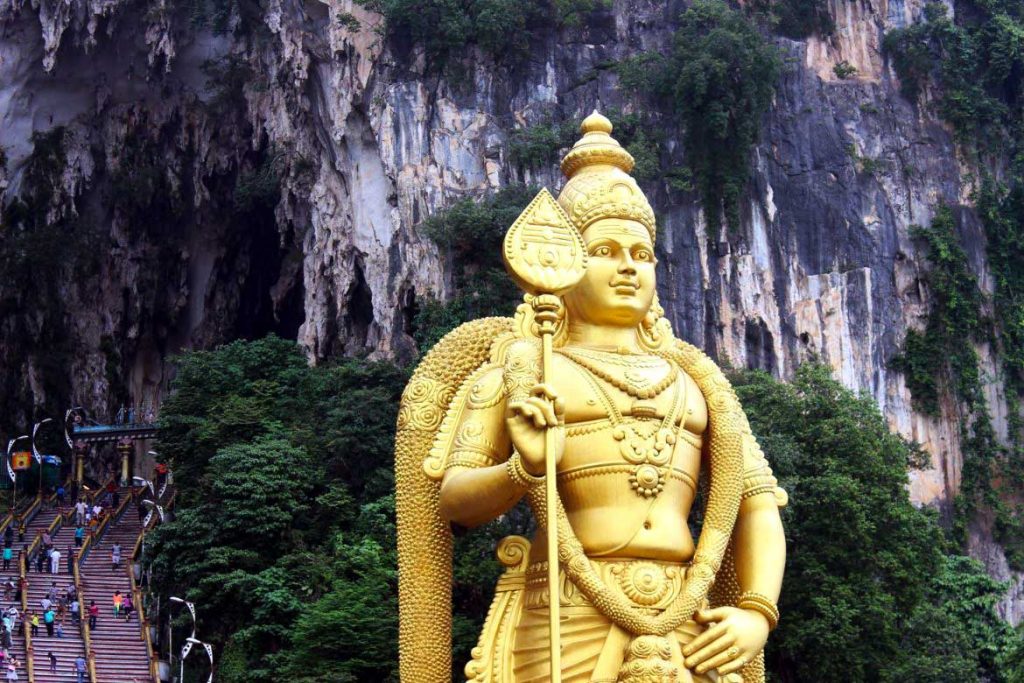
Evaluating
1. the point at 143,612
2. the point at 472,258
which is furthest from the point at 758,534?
the point at 472,258

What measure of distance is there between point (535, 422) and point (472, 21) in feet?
61.6

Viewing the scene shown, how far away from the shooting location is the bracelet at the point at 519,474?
6.97 metres

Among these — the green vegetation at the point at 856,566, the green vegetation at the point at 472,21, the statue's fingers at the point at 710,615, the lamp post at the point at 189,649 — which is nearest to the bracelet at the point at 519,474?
the statue's fingers at the point at 710,615

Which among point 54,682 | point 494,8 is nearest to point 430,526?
point 54,682

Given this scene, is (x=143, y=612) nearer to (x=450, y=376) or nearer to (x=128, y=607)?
(x=128, y=607)

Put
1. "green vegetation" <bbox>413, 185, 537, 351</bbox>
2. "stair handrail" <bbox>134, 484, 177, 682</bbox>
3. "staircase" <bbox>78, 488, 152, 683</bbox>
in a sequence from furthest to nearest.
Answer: "green vegetation" <bbox>413, 185, 537, 351</bbox>, "stair handrail" <bbox>134, 484, 177, 682</bbox>, "staircase" <bbox>78, 488, 152, 683</bbox>

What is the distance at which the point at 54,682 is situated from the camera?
1677 centimetres

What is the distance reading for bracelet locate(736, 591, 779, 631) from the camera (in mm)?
7461

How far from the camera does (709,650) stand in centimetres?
720

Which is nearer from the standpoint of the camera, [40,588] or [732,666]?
[732,666]

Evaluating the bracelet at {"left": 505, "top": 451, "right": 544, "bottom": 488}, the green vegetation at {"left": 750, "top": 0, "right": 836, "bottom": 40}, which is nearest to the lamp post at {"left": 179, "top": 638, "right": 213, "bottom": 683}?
the bracelet at {"left": 505, "top": 451, "right": 544, "bottom": 488}

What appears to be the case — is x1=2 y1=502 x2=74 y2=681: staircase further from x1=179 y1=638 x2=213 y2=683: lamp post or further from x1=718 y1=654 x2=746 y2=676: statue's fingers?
x1=718 y1=654 x2=746 y2=676: statue's fingers

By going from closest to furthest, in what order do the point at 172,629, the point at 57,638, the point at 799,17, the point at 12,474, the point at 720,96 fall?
1. the point at 57,638
2. the point at 172,629
3. the point at 720,96
4. the point at 799,17
5. the point at 12,474

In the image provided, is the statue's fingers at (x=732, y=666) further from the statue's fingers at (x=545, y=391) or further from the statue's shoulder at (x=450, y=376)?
the statue's shoulder at (x=450, y=376)
